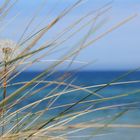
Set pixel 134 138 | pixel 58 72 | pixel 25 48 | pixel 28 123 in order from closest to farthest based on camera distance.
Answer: pixel 25 48, pixel 28 123, pixel 58 72, pixel 134 138

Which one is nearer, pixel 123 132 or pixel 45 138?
pixel 45 138

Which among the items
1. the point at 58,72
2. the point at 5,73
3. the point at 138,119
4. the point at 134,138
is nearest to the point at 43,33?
the point at 5,73

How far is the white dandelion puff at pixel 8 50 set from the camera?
1.50m

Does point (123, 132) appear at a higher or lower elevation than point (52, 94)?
higher

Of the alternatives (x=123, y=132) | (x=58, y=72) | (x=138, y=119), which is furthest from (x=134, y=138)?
(x=58, y=72)

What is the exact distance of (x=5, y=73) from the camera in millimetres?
1436

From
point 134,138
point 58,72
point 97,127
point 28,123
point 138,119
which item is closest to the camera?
point 97,127

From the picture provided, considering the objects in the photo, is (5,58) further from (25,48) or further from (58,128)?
(58,128)

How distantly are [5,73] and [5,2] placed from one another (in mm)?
224

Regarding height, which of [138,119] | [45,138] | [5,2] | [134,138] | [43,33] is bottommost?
[45,138]

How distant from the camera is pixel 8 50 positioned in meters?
1.58

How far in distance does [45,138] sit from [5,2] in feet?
1.46

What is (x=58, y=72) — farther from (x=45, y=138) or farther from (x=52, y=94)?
(x=45, y=138)

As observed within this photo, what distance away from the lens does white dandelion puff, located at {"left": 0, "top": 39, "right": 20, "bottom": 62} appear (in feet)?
4.93
